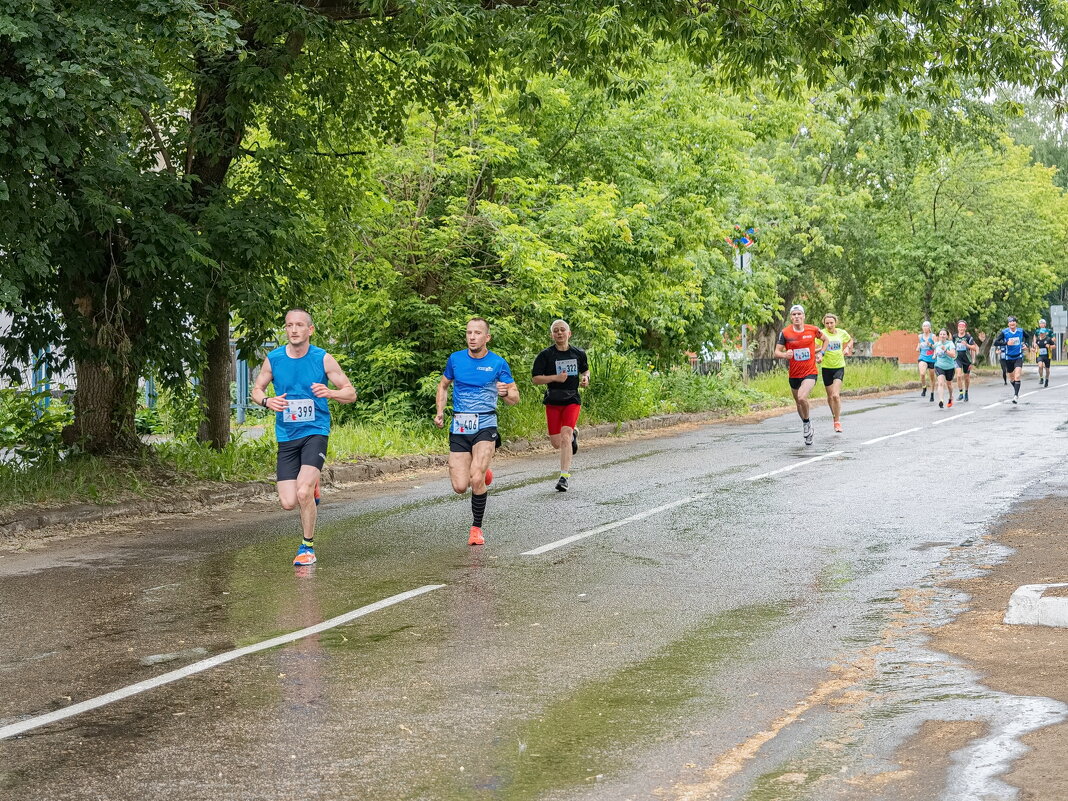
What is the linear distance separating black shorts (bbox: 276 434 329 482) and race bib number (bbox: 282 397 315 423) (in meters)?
0.16

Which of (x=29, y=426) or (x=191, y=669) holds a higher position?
(x=29, y=426)

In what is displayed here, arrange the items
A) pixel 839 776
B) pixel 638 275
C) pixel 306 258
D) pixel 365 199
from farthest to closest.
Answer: pixel 638 275
pixel 365 199
pixel 306 258
pixel 839 776

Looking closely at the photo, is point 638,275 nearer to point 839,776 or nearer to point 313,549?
point 313,549

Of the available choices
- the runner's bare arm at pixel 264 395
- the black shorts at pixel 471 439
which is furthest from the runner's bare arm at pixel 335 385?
the black shorts at pixel 471 439

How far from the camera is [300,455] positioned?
10.4 meters

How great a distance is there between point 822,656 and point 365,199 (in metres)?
10.9

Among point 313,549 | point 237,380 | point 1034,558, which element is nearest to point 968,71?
point 1034,558

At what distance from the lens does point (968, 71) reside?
43.4 feet

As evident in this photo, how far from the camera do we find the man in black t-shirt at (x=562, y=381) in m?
15.0

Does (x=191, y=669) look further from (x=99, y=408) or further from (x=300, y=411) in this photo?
(x=99, y=408)

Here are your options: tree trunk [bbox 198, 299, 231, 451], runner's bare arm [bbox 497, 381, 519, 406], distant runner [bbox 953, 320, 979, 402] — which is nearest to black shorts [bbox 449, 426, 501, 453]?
runner's bare arm [bbox 497, 381, 519, 406]

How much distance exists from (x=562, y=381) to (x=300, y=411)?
5.25 metres

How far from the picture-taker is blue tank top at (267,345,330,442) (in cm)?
1028

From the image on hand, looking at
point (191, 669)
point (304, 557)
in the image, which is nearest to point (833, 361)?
point (304, 557)
